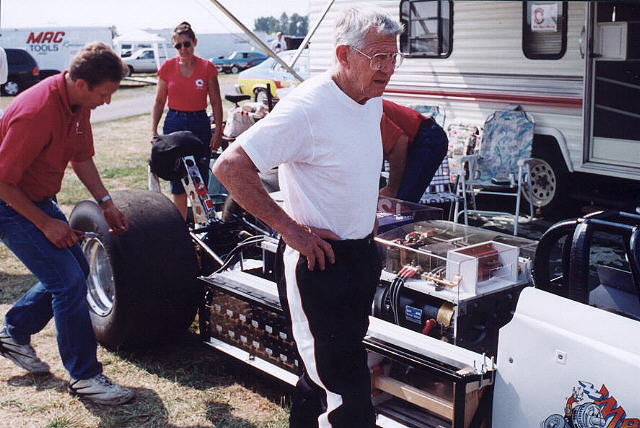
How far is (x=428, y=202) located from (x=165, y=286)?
3020 mm

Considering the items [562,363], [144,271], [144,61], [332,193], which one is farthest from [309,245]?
[144,61]

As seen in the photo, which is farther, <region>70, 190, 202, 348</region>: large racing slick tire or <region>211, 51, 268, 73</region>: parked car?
<region>211, 51, 268, 73</region>: parked car

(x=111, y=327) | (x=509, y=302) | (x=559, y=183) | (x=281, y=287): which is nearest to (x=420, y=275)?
(x=509, y=302)

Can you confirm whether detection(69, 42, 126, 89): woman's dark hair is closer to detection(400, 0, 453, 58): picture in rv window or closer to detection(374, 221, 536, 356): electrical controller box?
detection(374, 221, 536, 356): electrical controller box

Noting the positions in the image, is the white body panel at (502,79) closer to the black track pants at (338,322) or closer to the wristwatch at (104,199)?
the wristwatch at (104,199)

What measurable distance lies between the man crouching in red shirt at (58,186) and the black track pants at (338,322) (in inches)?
53.6

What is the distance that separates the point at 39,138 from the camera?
337 centimetres

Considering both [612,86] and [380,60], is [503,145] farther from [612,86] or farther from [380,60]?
[380,60]

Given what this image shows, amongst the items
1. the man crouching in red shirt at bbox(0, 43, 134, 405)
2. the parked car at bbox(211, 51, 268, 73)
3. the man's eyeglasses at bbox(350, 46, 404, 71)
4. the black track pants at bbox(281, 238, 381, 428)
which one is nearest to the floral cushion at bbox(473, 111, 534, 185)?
the man crouching in red shirt at bbox(0, 43, 134, 405)

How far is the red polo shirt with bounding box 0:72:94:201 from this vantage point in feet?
10.9

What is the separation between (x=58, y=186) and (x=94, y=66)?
2.04 feet

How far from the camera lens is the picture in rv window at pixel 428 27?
8414 millimetres

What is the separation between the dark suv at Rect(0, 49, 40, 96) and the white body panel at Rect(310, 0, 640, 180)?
1804cm

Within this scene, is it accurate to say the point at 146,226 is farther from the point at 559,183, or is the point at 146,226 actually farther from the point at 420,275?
the point at 559,183
